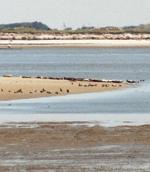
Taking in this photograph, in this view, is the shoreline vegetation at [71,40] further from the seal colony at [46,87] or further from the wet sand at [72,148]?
the wet sand at [72,148]

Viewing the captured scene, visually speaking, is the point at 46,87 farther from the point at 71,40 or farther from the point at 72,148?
the point at 71,40

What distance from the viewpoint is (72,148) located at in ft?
55.9

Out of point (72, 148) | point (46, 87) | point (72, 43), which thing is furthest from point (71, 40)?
point (72, 148)

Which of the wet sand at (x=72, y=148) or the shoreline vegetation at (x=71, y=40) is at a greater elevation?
the wet sand at (x=72, y=148)

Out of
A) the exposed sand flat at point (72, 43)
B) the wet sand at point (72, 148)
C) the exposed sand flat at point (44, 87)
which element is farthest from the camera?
the exposed sand flat at point (72, 43)

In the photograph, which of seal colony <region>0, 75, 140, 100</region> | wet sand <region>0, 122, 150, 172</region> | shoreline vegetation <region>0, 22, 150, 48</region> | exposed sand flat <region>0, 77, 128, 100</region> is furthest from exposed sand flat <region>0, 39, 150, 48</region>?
wet sand <region>0, 122, 150, 172</region>

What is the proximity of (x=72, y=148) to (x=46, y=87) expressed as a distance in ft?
54.2

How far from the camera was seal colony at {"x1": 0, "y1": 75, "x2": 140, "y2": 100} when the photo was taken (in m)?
31.0

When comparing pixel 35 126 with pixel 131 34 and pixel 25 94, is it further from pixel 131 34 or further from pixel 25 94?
pixel 131 34

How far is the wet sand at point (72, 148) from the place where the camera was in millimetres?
14992

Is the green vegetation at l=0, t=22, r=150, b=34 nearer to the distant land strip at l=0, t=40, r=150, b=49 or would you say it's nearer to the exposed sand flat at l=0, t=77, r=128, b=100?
the distant land strip at l=0, t=40, r=150, b=49

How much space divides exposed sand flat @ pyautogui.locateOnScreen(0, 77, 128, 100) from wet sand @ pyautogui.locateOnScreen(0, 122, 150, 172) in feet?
31.5

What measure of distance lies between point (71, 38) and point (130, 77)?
83.0 metres

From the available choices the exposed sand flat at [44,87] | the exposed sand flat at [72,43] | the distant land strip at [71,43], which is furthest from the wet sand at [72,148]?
the exposed sand flat at [72,43]
